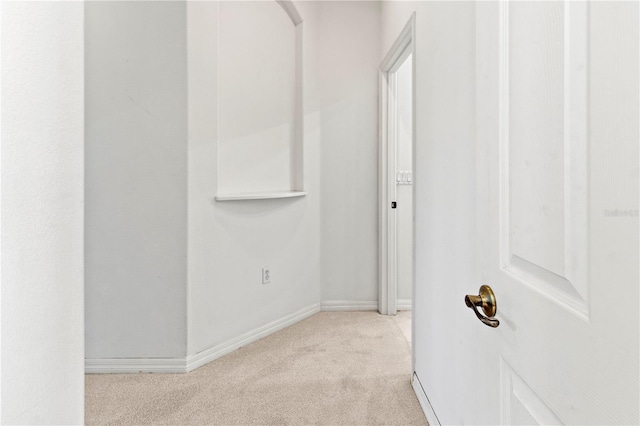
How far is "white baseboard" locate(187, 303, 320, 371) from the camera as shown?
2453 millimetres

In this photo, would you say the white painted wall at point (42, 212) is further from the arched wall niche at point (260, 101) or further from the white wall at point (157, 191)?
the arched wall niche at point (260, 101)

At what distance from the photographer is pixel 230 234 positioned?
267 cm

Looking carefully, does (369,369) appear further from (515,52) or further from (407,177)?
(515,52)

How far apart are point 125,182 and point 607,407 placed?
2317 mm

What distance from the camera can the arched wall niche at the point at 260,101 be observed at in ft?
8.83

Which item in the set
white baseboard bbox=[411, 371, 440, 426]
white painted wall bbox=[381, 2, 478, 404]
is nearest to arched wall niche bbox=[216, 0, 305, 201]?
white painted wall bbox=[381, 2, 478, 404]

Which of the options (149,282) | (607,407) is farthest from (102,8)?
(607,407)

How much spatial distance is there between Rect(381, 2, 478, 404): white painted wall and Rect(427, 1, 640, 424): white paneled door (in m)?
0.58

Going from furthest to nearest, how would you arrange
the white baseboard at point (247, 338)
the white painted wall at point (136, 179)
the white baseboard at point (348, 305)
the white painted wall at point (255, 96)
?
the white baseboard at point (348, 305) → the white painted wall at point (255, 96) → the white baseboard at point (247, 338) → the white painted wall at point (136, 179)

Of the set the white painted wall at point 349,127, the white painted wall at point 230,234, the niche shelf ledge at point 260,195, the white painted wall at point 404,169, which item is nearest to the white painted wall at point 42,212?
the white painted wall at point 230,234

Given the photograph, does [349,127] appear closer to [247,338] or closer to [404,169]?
[404,169]

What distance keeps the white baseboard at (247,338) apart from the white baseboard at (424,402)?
1.10 m

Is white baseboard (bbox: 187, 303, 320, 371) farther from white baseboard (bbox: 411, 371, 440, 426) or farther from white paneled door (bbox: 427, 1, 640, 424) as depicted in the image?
white paneled door (bbox: 427, 1, 640, 424)

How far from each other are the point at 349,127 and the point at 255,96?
0.89 metres
